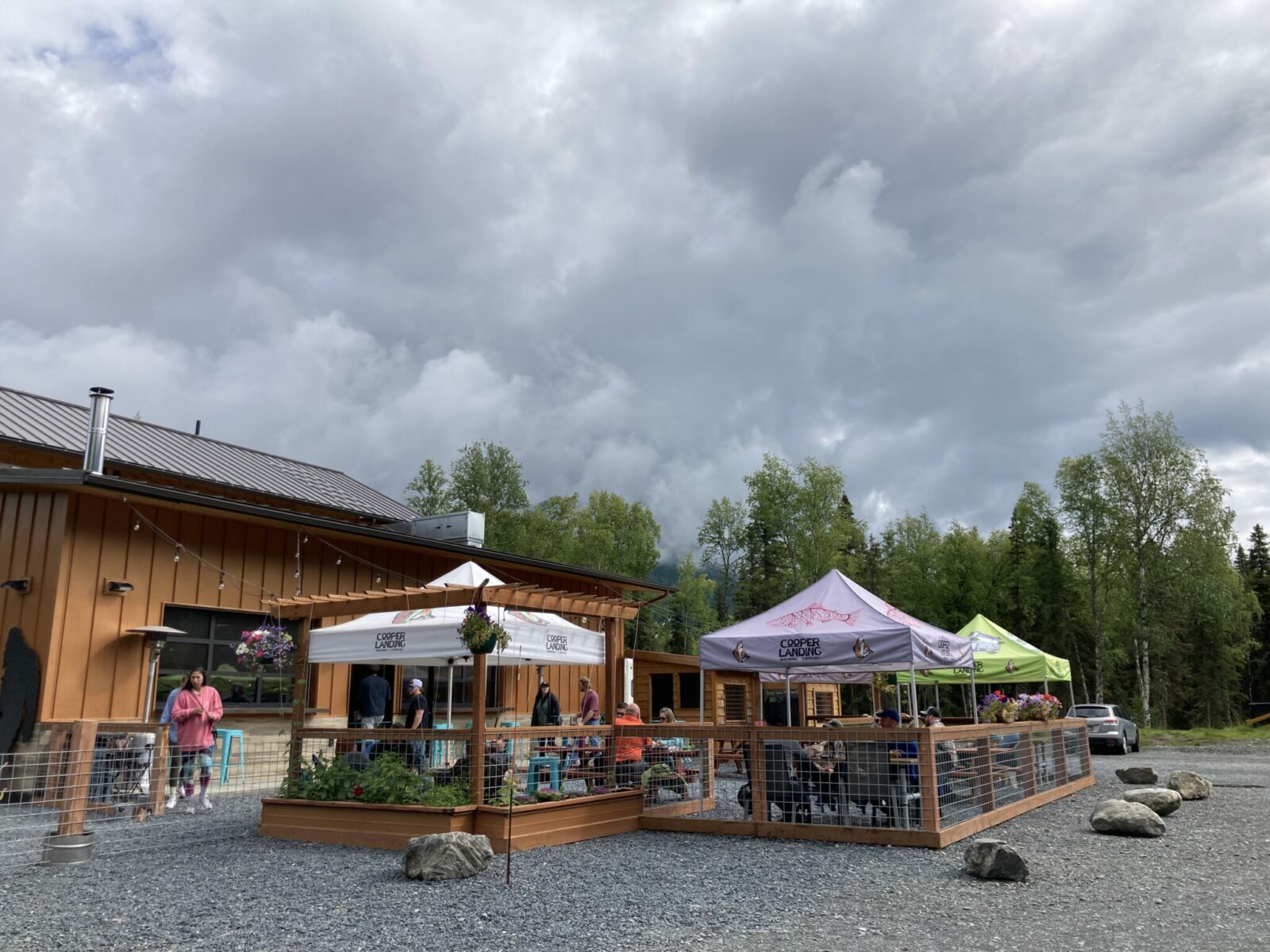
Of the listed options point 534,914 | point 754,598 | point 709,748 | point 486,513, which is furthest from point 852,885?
point 754,598

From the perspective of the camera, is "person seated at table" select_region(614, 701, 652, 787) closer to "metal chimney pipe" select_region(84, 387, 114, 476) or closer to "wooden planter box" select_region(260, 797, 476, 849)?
"wooden planter box" select_region(260, 797, 476, 849)

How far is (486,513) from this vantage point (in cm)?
4344

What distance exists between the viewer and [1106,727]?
23.3m

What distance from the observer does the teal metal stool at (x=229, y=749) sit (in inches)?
507

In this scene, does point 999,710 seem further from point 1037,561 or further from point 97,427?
point 1037,561

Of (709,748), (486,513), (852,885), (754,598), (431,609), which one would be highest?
(486,513)

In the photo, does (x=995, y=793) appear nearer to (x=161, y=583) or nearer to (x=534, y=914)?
(x=534, y=914)

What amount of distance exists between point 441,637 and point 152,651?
570 cm

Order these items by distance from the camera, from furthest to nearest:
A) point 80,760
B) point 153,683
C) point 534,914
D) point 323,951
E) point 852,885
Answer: point 153,683, point 80,760, point 852,885, point 534,914, point 323,951

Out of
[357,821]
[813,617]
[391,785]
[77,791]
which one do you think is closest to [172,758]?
[77,791]

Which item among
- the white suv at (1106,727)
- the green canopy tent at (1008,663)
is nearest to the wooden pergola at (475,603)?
the green canopy tent at (1008,663)

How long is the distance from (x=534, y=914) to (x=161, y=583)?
9091mm

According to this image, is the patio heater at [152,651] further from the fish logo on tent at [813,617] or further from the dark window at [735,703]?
the dark window at [735,703]

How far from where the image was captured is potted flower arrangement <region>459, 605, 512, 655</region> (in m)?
8.21
